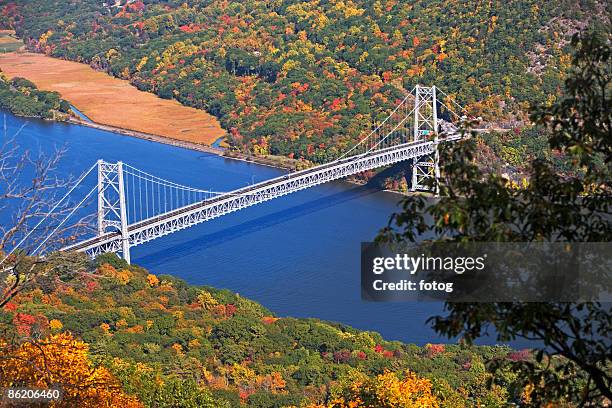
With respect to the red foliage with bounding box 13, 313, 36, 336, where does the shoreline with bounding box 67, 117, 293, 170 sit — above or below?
above

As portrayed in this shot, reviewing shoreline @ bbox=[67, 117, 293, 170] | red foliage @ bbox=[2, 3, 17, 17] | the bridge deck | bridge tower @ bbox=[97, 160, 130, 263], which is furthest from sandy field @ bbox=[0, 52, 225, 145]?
bridge tower @ bbox=[97, 160, 130, 263]

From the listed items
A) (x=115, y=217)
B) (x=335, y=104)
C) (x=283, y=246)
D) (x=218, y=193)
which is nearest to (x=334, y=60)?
(x=335, y=104)

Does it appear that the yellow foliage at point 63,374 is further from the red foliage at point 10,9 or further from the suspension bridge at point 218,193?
the red foliage at point 10,9

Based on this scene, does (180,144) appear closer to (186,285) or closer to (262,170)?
(262,170)

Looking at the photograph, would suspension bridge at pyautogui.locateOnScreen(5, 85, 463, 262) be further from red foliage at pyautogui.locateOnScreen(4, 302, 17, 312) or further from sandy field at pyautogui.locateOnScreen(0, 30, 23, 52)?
sandy field at pyautogui.locateOnScreen(0, 30, 23, 52)

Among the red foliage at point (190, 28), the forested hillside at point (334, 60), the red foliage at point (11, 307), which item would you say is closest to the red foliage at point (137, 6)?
the forested hillside at point (334, 60)

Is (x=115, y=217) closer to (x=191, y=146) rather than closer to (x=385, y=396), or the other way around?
(x=191, y=146)

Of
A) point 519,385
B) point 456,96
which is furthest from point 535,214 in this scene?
point 456,96
